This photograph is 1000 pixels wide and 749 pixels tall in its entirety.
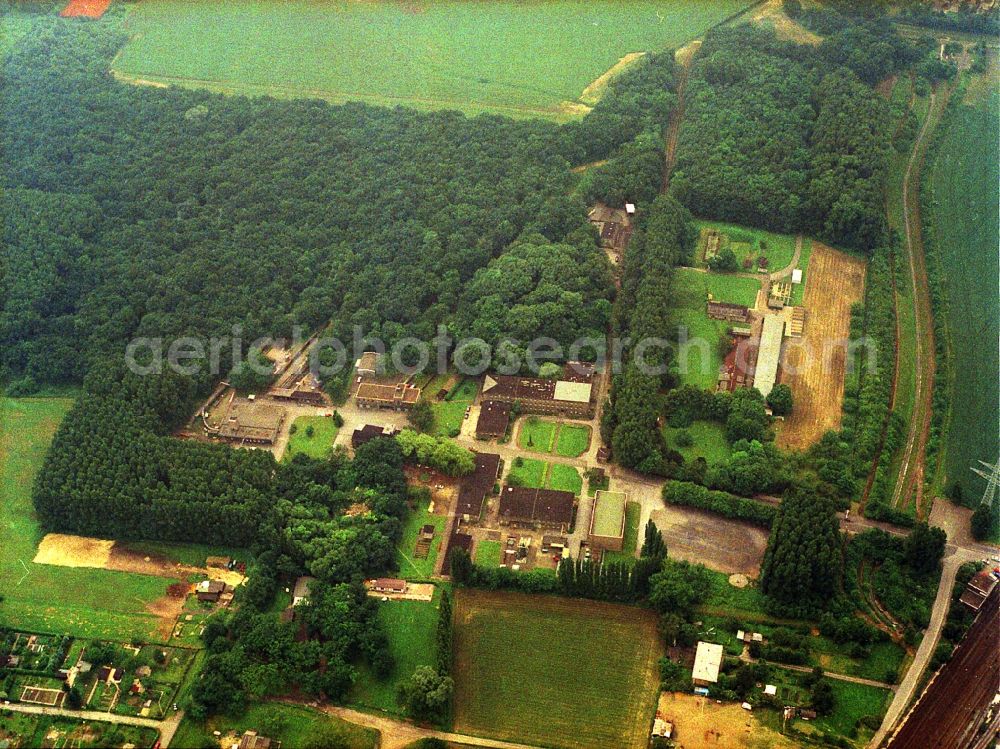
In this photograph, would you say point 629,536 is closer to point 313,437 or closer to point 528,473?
point 528,473

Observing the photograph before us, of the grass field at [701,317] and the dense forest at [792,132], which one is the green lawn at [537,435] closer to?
the grass field at [701,317]

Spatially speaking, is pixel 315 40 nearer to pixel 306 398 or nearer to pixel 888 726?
pixel 306 398

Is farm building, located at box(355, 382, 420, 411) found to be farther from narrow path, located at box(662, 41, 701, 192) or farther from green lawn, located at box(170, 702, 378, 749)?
narrow path, located at box(662, 41, 701, 192)

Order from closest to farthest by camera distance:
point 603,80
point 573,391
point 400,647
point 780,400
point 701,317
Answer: point 400,647 < point 780,400 < point 573,391 < point 701,317 < point 603,80

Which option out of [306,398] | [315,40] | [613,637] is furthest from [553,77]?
[613,637]

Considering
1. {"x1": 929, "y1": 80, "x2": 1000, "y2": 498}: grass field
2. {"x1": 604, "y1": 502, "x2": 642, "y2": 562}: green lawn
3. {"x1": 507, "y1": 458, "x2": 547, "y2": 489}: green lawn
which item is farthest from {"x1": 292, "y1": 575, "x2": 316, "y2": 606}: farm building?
{"x1": 929, "y1": 80, "x2": 1000, "y2": 498}: grass field

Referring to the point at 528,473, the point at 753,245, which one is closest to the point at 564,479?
the point at 528,473
